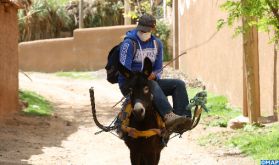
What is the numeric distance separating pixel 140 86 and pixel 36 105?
11316 mm

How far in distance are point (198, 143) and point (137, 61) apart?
16.7 feet

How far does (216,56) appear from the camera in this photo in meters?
17.3

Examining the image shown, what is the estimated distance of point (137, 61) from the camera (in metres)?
6.32

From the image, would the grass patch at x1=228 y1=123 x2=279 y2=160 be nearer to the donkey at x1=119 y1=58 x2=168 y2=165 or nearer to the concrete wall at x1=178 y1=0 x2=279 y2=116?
the concrete wall at x1=178 y1=0 x2=279 y2=116

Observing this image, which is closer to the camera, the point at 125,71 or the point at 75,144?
the point at 125,71

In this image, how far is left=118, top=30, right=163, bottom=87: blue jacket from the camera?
614 centimetres

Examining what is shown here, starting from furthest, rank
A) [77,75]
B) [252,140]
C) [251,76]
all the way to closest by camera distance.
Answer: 1. [77,75]
2. [251,76]
3. [252,140]

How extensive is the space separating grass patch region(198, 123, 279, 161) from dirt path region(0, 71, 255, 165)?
0.71ft

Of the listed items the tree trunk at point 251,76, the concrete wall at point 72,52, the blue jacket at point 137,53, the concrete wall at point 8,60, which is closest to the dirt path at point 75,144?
the concrete wall at point 8,60

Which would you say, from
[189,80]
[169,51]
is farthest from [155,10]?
[189,80]

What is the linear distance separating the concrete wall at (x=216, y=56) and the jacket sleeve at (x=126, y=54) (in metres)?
5.93

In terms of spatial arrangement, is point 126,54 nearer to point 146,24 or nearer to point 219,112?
point 146,24

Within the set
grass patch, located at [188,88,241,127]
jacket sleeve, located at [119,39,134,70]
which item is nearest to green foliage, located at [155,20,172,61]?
grass patch, located at [188,88,241,127]

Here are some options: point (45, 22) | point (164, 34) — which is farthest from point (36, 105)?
point (45, 22)
